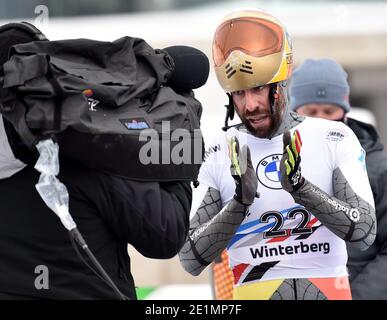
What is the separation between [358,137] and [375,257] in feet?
2.21

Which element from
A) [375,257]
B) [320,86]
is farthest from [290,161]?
[320,86]

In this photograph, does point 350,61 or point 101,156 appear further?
point 350,61

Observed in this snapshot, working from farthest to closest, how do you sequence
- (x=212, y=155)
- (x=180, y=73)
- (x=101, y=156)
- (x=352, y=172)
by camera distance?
Answer: (x=212, y=155) < (x=352, y=172) < (x=180, y=73) < (x=101, y=156)

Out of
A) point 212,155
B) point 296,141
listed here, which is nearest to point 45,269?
point 296,141

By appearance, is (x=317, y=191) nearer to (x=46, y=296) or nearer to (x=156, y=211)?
(x=156, y=211)

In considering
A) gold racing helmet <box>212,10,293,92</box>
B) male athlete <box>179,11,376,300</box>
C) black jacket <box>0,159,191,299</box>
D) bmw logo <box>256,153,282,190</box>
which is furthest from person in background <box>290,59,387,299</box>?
black jacket <box>0,159,191,299</box>

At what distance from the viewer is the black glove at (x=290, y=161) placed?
385 cm

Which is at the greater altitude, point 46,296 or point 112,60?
point 112,60

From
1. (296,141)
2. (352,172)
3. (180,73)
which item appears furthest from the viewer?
(352,172)

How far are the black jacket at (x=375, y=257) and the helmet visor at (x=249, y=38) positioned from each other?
1302mm

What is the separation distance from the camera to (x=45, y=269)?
3240 millimetres

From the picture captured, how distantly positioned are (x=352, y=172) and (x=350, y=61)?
14.0m

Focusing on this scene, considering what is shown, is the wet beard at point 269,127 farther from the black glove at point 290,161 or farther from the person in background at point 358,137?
the person in background at point 358,137

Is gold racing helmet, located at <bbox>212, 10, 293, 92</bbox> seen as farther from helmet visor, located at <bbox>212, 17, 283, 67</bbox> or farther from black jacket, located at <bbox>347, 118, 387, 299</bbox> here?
black jacket, located at <bbox>347, 118, 387, 299</bbox>
